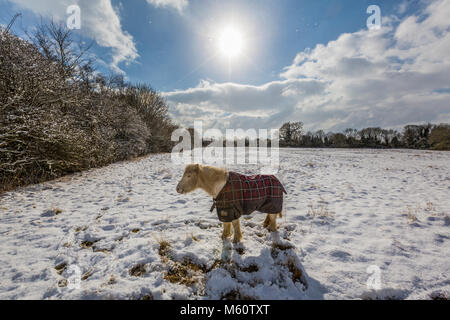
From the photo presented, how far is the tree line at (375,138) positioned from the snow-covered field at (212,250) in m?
44.7

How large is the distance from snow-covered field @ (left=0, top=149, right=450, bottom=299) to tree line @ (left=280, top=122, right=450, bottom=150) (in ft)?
147

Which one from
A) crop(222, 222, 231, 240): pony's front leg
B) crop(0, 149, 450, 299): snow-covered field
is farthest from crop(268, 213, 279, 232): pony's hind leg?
crop(222, 222, 231, 240): pony's front leg

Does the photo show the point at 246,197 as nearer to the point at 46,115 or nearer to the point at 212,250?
the point at 212,250

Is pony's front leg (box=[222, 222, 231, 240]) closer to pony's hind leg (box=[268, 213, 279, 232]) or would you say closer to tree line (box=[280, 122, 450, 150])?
pony's hind leg (box=[268, 213, 279, 232])

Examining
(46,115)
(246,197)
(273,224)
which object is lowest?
(273,224)

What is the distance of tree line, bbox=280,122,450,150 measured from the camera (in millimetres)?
34763

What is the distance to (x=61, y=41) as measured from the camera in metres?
11.5

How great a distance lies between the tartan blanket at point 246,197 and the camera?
3.31 m

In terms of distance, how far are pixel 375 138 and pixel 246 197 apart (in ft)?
183

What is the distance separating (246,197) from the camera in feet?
11.1

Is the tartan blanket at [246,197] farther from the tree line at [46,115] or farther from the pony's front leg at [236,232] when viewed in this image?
the tree line at [46,115]

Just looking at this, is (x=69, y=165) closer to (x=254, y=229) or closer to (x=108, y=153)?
(x=108, y=153)

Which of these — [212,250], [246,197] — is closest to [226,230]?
[212,250]
